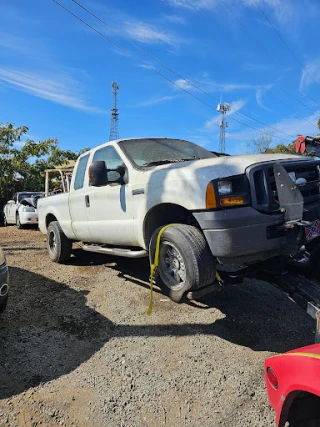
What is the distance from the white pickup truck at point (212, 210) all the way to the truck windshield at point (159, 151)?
0.03 m

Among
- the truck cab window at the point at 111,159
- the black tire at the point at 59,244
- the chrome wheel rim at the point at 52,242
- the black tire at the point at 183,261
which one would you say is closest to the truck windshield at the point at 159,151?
the truck cab window at the point at 111,159

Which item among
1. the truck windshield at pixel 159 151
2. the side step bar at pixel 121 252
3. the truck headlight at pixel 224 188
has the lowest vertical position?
the side step bar at pixel 121 252

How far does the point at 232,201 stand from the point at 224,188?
14 cm

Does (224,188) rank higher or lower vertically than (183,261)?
higher

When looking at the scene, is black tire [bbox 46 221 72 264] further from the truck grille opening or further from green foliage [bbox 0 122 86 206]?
green foliage [bbox 0 122 86 206]

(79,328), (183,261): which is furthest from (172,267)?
(79,328)

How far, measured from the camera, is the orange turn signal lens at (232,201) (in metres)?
3.20

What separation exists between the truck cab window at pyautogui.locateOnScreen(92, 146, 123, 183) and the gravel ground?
1.62 m

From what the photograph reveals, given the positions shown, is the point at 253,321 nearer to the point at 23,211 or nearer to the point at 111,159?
the point at 111,159

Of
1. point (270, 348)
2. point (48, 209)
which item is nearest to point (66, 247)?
point (48, 209)

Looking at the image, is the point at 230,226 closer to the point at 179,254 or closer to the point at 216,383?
the point at 179,254

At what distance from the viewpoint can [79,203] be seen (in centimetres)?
553

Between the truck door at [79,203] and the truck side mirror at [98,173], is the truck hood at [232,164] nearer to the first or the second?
the truck side mirror at [98,173]

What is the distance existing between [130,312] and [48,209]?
328 cm
